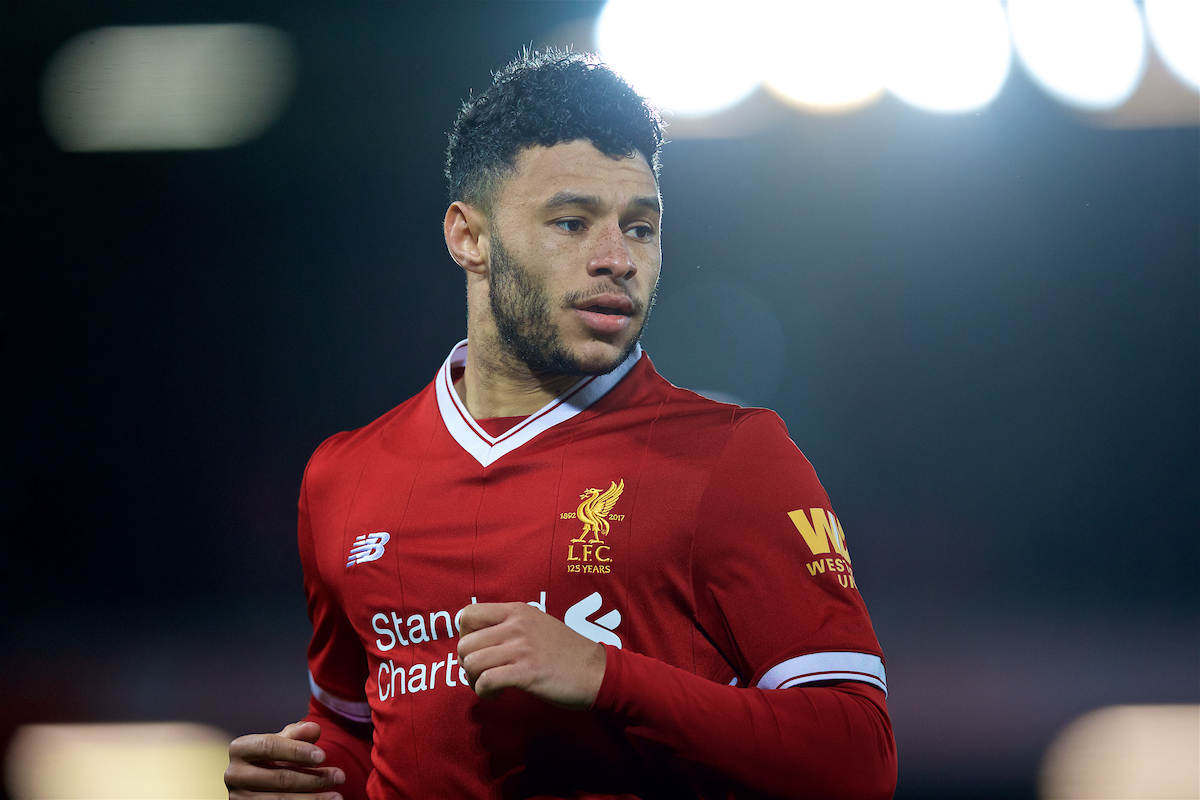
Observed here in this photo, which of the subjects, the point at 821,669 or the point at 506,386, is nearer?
the point at 821,669

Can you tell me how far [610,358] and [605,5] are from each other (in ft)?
4.63

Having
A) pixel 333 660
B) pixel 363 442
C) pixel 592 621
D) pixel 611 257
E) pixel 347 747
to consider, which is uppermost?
pixel 611 257

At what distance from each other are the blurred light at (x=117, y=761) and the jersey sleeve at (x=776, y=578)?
2078 millimetres

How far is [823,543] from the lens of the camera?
1031mm

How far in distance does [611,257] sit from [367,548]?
1.81 feet

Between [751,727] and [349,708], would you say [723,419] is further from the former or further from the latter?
[349,708]

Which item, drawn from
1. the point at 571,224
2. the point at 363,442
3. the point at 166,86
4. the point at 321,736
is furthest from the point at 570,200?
the point at 166,86

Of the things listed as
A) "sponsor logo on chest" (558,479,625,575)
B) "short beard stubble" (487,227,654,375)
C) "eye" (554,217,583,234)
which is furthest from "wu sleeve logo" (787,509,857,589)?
"eye" (554,217,583,234)

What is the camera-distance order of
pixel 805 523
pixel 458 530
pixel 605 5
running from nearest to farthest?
pixel 805 523 < pixel 458 530 < pixel 605 5

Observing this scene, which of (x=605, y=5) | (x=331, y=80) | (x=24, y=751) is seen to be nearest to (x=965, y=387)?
(x=605, y=5)

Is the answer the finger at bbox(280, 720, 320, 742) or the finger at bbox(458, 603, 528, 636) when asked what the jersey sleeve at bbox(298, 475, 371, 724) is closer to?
the finger at bbox(280, 720, 320, 742)

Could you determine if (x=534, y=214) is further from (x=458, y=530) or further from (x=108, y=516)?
(x=108, y=516)

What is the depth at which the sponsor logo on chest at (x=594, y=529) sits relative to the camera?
3.51 ft

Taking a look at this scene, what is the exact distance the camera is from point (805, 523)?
1035 mm
